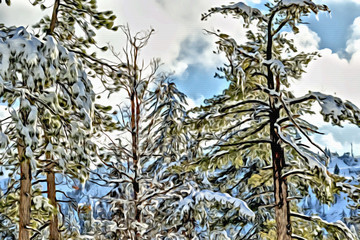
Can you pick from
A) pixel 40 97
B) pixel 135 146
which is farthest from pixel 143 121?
pixel 40 97

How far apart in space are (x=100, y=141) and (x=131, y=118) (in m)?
1.03

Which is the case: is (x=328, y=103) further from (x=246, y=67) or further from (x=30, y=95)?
(x=30, y=95)

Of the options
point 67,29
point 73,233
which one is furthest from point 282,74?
point 73,233

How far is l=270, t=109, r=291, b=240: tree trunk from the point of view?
29.5 feet

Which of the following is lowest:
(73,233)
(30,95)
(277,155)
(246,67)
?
(73,233)

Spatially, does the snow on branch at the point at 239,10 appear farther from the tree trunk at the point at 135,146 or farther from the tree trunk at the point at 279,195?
the tree trunk at the point at 135,146

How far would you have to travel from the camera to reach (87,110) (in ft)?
26.6

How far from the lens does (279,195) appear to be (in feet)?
29.9

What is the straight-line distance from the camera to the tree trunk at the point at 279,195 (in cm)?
898

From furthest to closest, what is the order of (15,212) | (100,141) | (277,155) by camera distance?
(15,212)
(100,141)
(277,155)

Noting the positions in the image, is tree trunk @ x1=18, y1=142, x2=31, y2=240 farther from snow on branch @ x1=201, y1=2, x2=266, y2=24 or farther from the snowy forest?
snow on branch @ x1=201, y1=2, x2=266, y2=24

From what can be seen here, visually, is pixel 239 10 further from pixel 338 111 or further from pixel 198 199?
pixel 198 199

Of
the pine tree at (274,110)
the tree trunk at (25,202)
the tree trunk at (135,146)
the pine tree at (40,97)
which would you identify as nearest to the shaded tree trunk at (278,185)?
the pine tree at (274,110)

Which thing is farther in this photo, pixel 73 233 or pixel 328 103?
pixel 73 233
